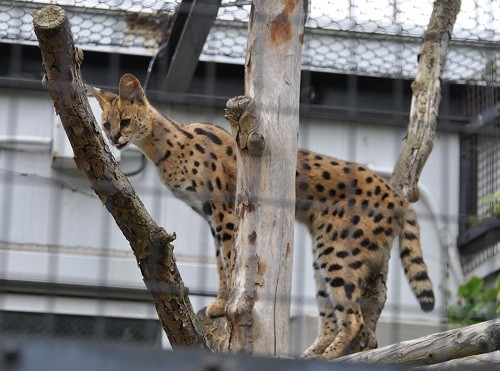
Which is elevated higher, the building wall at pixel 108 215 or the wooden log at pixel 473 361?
the building wall at pixel 108 215

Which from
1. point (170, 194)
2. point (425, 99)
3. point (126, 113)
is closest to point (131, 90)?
point (126, 113)

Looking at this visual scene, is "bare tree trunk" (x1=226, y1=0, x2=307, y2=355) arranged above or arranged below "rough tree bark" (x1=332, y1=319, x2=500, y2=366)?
above

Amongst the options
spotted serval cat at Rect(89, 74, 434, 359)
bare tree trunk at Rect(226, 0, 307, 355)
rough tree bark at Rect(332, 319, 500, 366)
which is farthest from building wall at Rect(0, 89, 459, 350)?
rough tree bark at Rect(332, 319, 500, 366)

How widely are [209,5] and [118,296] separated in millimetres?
2157

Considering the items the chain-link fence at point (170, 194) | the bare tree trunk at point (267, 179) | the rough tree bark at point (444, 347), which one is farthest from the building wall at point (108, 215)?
the rough tree bark at point (444, 347)

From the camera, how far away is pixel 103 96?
5066 mm

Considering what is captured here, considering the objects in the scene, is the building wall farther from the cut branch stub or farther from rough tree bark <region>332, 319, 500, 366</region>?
rough tree bark <region>332, 319, 500, 366</region>

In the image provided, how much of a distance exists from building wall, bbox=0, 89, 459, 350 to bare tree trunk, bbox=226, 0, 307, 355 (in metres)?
2.14

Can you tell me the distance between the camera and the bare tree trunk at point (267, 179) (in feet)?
12.8

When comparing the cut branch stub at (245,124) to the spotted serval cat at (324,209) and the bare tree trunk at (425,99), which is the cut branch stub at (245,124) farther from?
the bare tree trunk at (425,99)

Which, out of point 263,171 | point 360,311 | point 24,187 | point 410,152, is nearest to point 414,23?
point 410,152

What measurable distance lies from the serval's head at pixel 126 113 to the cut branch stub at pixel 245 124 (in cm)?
123

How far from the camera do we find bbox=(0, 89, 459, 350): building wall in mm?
6258

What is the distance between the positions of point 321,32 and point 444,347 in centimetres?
246
